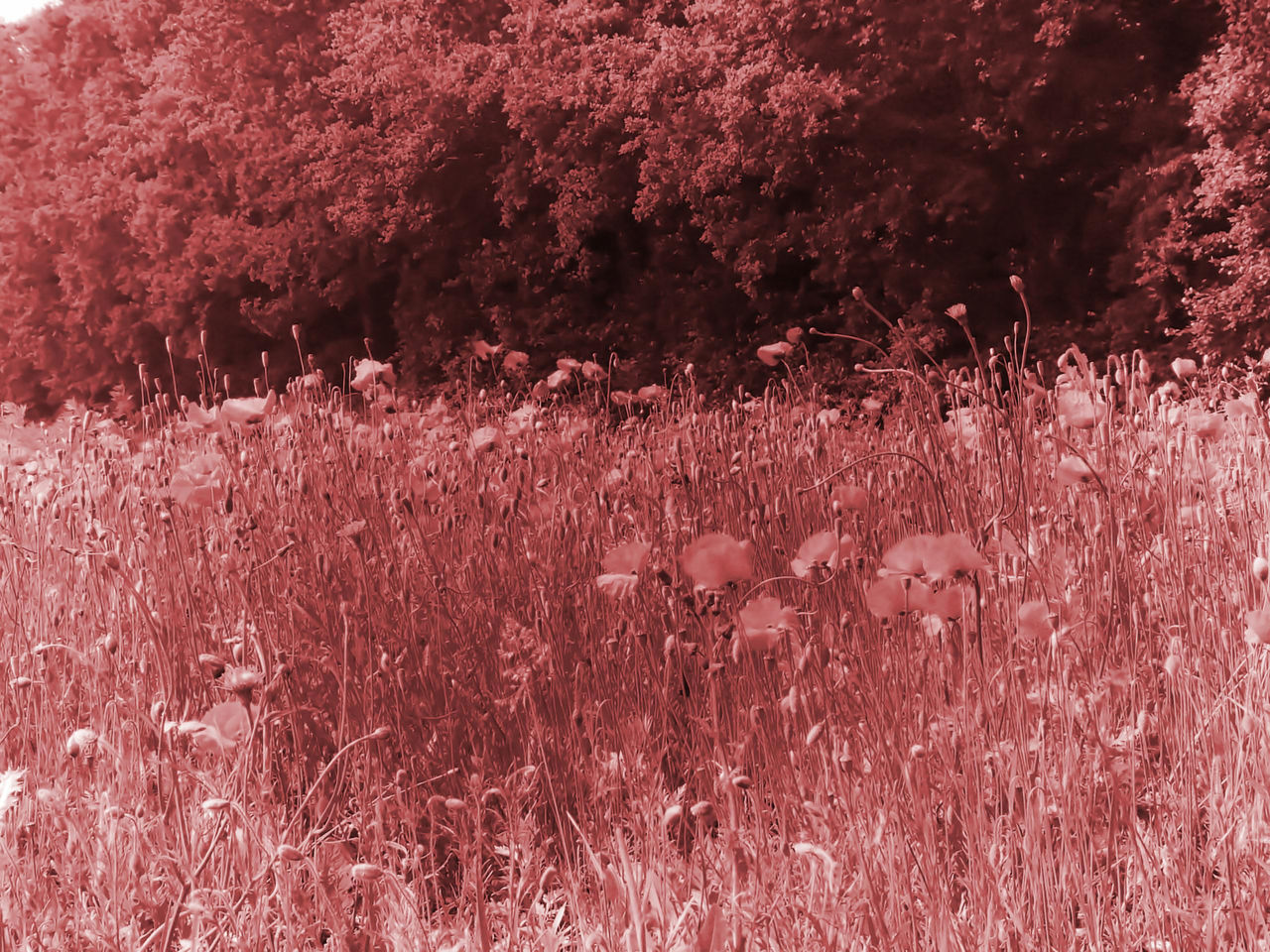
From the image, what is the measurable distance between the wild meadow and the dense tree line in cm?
413

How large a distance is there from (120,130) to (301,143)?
278 centimetres

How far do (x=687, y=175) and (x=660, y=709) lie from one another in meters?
5.60

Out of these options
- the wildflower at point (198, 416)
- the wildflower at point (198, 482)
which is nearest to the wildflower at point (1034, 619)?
the wildflower at point (198, 482)

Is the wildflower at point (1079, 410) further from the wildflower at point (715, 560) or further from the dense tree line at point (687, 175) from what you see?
the dense tree line at point (687, 175)

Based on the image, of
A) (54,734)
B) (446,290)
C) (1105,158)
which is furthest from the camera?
(446,290)

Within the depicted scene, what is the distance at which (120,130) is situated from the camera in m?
10.5

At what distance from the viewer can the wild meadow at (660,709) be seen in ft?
4.72

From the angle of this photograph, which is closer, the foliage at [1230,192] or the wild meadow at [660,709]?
the wild meadow at [660,709]

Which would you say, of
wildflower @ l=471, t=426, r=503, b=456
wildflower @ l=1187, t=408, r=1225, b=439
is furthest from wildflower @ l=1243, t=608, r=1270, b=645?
wildflower @ l=471, t=426, r=503, b=456

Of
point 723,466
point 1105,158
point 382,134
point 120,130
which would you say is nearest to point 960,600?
point 723,466

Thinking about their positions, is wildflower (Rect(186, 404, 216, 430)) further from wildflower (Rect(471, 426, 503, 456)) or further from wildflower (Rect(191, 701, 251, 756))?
wildflower (Rect(191, 701, 251, 756))

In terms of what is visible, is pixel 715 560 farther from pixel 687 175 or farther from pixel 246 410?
pixel 687 175

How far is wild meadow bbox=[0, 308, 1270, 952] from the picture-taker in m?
1.44

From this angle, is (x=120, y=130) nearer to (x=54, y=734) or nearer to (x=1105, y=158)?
(x=1105, y=158)
